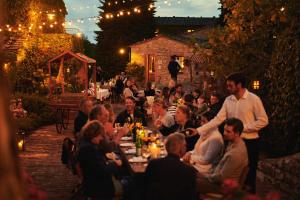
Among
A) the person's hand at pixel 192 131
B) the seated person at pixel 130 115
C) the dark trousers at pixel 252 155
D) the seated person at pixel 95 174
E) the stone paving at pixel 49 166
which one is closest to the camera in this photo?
the seated person at pixel 95 174

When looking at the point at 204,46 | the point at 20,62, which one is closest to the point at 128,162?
the point at 204,46

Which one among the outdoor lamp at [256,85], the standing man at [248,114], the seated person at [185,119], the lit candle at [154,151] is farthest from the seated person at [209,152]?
the outdoor lamp at [256,85]

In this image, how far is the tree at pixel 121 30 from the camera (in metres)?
36.7

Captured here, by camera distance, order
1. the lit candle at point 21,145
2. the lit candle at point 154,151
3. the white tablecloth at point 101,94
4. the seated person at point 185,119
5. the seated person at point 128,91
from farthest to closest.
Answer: the white tablecloth at point 101,94 < the seated person at point 128,91 < the lit candle at point 21,145 < the seated person at point 185,119 < the lit candle at point 154,151

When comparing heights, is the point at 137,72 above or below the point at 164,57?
below

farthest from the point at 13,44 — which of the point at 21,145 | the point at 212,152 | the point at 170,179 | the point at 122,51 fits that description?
the point at 122,51

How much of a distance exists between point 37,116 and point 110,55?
2305 centimetres

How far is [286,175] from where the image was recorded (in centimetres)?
740

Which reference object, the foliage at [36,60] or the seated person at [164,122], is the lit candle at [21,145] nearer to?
the seated person at [164,122]

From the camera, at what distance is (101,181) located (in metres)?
5.23

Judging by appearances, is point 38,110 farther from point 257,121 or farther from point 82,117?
point 257,121

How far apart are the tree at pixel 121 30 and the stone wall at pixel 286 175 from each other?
28.8m

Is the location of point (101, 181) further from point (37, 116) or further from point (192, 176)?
point (37, 116)

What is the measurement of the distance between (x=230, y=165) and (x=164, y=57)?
2243 cm
